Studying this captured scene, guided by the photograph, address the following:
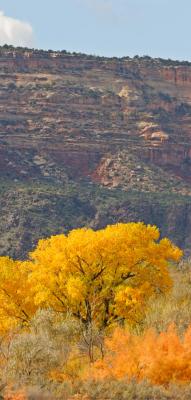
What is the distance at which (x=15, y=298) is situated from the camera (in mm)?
53469

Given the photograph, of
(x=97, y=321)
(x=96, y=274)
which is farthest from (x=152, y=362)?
(x=96, y=274)

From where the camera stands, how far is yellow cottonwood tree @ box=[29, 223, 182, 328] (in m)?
52.8

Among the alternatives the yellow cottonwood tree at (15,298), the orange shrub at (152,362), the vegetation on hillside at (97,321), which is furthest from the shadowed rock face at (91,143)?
the orange shrub at (152,362)

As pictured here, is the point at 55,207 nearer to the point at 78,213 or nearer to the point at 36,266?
the point at 78,213

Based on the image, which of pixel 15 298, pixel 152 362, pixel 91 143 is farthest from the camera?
pixel 91 143

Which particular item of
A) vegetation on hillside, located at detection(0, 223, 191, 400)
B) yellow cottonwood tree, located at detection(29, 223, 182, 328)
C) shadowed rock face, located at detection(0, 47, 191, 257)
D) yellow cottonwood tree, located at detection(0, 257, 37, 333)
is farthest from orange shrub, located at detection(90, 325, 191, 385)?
shadowed rock face, located at detection(0, 47, 191, 257)

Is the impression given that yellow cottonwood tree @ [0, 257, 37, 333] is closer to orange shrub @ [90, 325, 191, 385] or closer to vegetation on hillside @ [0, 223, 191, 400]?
vegetation on hillside @ [0, 223, 191, 400]

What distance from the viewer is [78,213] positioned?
141750 mm

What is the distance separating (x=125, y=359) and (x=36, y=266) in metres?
15.0

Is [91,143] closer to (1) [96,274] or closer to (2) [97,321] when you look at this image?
(1) [96,274]

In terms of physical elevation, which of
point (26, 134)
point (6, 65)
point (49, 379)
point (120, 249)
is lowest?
point (49, 379)

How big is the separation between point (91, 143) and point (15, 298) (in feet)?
391

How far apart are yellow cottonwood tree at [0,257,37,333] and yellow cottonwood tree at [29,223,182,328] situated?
2.38 ft

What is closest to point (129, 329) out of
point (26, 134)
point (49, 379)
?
point (49, 379)
